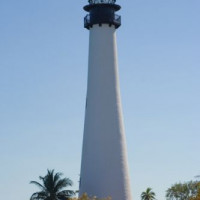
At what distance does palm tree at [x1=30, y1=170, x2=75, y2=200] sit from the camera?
56438 mm

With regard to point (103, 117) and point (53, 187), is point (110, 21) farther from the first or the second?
point (53, 187)

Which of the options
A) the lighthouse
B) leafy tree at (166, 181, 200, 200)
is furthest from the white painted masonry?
leafy tree at (166, 181, 200, 200)

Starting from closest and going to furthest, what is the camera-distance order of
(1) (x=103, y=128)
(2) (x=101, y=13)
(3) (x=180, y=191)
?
1. (1) (x=103, y=128)
2. (2) (x=101, y=13)
3. (3) (x=180, y=191)

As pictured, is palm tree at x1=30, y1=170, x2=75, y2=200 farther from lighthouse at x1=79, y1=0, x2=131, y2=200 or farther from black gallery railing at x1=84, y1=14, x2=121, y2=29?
black gallery railing at x1=84, y1=14, x2=121, y2=29

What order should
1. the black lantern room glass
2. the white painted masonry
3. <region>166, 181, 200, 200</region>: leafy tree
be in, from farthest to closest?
<region>166, 181, 200, 200</region>: leafy tree < the black lantern room glass < the white painted masonry

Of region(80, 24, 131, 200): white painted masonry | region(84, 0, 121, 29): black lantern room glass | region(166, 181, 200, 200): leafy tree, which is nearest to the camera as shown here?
region(80, 24, 131, 200): white painted masonry

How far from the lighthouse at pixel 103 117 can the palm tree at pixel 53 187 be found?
577cm

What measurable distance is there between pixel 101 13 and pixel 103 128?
1090cm

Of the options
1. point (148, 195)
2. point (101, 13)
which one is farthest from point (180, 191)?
point (101, 13)

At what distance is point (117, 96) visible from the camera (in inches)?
2077

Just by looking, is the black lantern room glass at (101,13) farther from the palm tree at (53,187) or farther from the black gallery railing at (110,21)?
the palm tree at (53,187)

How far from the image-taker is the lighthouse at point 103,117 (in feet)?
166

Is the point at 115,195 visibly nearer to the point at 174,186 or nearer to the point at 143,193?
the point at 174,186

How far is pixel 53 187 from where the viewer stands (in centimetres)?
5688
